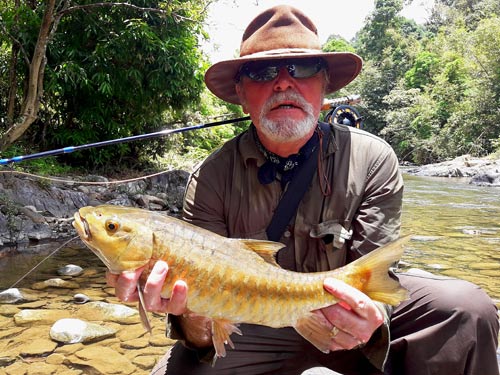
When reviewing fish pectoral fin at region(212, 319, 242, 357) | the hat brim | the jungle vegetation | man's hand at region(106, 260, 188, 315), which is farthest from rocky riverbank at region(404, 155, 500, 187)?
man's hand at region(106, 260, 188, 315)

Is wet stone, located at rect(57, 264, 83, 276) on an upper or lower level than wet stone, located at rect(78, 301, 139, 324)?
lower

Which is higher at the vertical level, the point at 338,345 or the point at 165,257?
the point at 165,257

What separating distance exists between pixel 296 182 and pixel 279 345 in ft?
3.27

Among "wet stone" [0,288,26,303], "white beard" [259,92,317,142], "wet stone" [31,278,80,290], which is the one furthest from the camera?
"wet stone" [31,278,80,290]

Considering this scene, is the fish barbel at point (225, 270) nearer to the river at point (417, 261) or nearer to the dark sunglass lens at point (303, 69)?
the river at point (417, 261)

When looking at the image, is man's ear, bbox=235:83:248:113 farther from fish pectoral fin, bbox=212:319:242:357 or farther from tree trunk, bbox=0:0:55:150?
tree trunk, bbox=0:0:55:150

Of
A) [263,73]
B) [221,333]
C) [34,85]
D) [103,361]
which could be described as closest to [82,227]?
[221,333]

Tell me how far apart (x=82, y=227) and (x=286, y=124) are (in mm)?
1370

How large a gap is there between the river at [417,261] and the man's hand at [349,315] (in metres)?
0.53

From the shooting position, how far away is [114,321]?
4363mm

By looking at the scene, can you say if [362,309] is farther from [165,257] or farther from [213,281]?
[165,257]

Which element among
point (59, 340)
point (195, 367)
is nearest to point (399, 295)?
point (195, 367)

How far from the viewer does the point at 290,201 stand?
8.81 ft

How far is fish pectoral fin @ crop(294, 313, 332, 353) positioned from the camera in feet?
7.00
